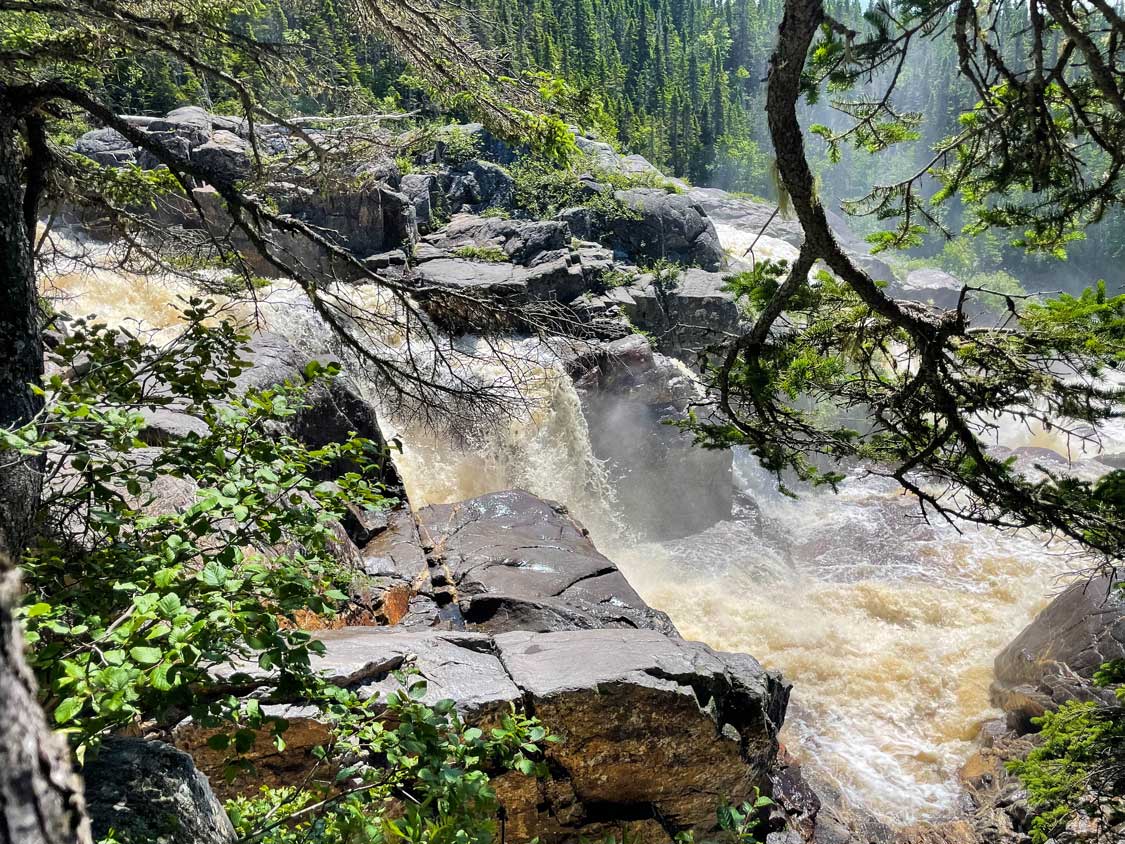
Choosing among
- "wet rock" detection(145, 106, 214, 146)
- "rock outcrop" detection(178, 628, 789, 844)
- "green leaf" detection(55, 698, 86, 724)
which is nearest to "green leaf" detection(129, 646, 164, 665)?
"green leaf" detection(55, 698, 86, 724)

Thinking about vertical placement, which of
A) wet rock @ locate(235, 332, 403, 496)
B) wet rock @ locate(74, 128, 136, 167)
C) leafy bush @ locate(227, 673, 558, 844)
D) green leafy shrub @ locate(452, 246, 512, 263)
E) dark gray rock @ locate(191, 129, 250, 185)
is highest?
wet rock @ locate(74, 128, 136, 167)

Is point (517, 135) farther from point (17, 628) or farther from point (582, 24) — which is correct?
point (582, 24)

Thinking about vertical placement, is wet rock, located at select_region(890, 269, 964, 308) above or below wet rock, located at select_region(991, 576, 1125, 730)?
above

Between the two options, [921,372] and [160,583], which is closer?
[160,583]

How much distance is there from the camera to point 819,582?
13.5 meters

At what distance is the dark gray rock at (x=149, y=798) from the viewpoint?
5.84 feet

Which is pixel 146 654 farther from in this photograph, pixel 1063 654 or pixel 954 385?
pixel 1063 654

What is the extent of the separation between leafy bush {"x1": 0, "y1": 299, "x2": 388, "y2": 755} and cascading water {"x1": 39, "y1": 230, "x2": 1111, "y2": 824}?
18.8ft

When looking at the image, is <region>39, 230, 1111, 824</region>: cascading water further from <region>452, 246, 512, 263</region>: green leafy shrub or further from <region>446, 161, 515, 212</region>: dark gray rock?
<region>446, 161, 515, 212</region>: dark gray rock

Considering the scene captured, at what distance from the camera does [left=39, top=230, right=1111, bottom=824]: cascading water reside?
28.9 ft

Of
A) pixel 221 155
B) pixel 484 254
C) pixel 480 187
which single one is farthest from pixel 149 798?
pixel 480 187

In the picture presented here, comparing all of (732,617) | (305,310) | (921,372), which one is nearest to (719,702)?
(921,372)

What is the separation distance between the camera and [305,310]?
520 inches

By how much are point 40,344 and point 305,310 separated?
1038 cm
